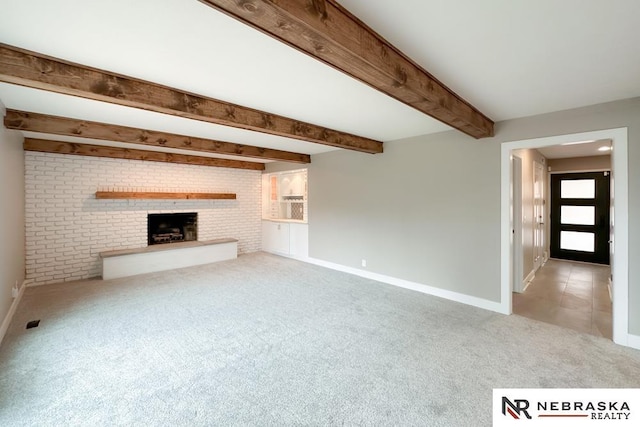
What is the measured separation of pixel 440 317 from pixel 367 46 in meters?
2.99

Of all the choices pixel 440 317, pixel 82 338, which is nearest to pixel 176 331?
pixel 82 338

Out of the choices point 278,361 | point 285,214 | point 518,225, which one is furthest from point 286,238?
point 518,225

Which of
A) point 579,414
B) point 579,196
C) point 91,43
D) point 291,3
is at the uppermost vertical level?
point 91,43

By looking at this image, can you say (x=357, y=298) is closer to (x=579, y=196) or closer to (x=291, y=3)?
(x=291, y=3)

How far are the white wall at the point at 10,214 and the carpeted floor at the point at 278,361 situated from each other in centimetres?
44

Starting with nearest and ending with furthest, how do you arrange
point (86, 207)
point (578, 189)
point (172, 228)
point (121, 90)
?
point (121, 90)
point (86, 207)
point (578, 189)
point (172, 228)

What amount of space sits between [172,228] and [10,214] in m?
3.11

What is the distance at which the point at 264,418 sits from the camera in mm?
1742

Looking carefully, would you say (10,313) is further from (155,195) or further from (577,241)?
(577,241)

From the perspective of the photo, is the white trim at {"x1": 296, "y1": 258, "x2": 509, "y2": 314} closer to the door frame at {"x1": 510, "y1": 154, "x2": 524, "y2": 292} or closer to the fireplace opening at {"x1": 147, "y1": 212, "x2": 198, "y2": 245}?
the door frame at {"x1": 510, "y1": 154, "x2": 524, "y2": 292}

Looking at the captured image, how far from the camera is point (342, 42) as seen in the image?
1.40 metres

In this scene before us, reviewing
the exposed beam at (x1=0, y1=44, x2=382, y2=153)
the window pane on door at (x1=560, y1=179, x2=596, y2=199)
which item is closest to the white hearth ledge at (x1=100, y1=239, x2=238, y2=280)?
the exposed beam at (x1=0, y1=44, x2=382, y2=153)

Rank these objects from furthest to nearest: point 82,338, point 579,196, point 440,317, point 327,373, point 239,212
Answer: point 239,212 → point 579,196 → point 440,317 → point 82,338 → point 327,373

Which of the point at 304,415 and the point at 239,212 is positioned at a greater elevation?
the point at 239,212
